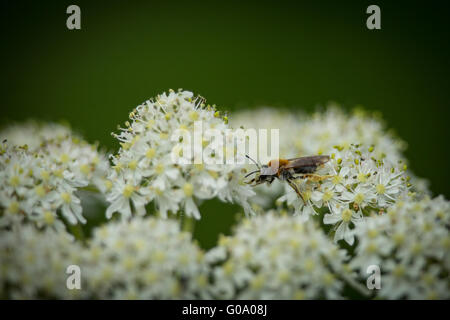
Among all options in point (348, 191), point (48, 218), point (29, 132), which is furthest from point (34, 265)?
point (29, 132)

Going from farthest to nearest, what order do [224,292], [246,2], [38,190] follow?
[246,2], [38,190], [224,292]

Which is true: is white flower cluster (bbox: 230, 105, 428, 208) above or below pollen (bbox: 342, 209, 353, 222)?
above

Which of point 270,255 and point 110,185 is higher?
point 110,185

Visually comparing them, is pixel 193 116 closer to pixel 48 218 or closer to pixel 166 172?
pixel 166 172

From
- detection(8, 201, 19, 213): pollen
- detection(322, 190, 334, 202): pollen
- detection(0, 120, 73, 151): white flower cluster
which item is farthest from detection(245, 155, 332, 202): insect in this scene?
detection(0, 120, 73, 151): white flower cluster

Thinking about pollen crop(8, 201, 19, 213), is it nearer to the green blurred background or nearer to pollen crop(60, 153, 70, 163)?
pollen crop(60, 153, 70, 163)

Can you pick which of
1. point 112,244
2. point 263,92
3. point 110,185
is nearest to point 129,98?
point 263,92
